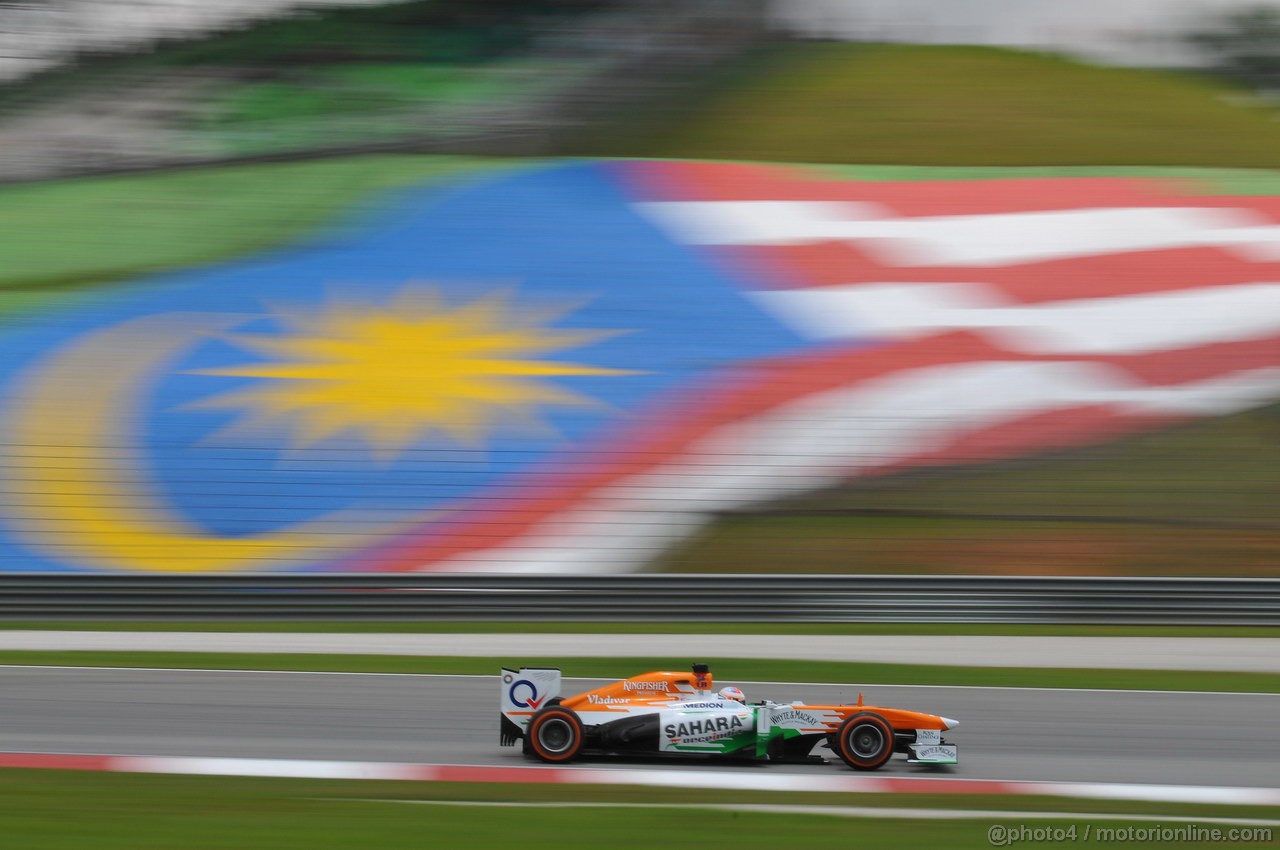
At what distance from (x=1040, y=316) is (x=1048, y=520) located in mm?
2959

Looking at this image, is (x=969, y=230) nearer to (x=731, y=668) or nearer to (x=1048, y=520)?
(x=1048, y=520)

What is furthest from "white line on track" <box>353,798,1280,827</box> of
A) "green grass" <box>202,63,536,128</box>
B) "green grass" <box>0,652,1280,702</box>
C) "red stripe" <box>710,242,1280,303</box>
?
"green grass" <box>202,63,536,128</box>

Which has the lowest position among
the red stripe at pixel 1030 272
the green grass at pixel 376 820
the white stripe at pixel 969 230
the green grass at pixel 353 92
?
the green grass at pixel 376 820

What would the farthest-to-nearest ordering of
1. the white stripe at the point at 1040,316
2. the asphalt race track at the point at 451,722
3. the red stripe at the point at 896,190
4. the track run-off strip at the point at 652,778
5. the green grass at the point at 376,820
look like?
1. the red stripe at the point at 896,190
2. the white stripe at the point at 1040,316
3. the asphalt race track at the point at 451,722
4. the track run-off strip at the point at 652,778
5. the green grass at the point at 376,820

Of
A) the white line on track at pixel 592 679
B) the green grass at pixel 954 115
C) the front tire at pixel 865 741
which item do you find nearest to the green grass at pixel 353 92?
the green grass at pixel 954 115

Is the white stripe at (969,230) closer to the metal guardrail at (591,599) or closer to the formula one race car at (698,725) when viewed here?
the metal guardrail at (591,599)

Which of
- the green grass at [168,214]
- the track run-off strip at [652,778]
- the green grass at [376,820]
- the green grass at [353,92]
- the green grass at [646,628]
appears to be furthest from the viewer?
the green grass at [353,92]

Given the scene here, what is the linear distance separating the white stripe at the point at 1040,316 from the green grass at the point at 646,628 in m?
3.90

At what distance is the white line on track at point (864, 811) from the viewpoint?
4992mm

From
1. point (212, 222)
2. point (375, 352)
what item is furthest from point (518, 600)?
point (212, 222)

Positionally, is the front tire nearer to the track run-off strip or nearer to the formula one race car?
the formula one race car

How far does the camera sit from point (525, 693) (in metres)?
5.85

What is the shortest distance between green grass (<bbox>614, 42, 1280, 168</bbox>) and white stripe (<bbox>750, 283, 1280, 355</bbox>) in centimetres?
327

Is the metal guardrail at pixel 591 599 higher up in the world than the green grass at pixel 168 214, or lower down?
lower down
